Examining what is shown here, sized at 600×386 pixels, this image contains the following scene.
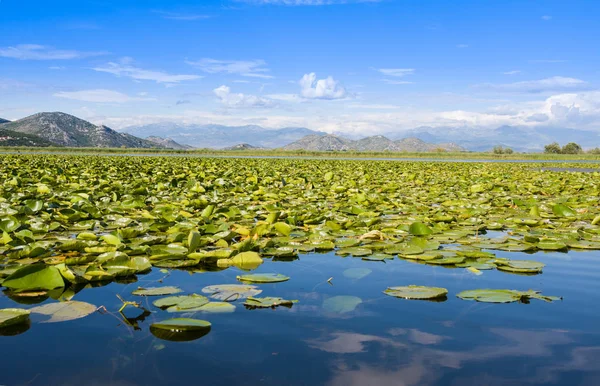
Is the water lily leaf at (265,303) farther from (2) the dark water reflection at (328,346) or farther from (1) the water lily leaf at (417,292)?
(1) the water lily leaf at (417,292)

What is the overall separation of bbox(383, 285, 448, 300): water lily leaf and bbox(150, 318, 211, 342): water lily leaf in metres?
1.23

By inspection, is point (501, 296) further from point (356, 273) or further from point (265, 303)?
point (265, 303)

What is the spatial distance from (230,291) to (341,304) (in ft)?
2.26

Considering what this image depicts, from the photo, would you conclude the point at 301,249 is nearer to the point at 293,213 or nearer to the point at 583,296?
the point at 293,213

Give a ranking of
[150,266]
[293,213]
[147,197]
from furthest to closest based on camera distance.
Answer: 1. [147,197]
2. [293,213]
3. [150,266]

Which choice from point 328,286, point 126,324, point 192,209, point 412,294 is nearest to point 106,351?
point 126,324

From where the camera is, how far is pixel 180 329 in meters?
2.34

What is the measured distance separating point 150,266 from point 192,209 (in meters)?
3.01

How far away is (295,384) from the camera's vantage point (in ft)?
6.23

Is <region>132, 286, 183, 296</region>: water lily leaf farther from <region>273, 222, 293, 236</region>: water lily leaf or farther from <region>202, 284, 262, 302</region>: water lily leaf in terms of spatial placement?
<region>273, 222, 293, 236</region>: water lily leaf

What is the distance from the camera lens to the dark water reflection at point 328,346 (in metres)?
1.96

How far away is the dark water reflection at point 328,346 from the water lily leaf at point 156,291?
0.29 feet

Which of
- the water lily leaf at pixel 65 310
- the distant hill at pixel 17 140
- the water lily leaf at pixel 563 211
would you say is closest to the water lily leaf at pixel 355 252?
the water lily leaf at pixel 65 310

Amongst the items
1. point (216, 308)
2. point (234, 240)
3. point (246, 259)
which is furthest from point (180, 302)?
point (234, 240)
